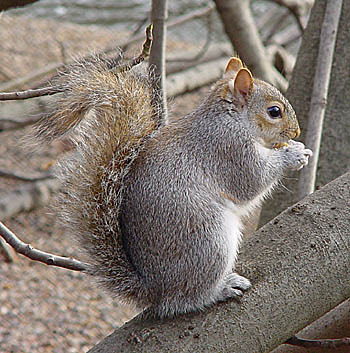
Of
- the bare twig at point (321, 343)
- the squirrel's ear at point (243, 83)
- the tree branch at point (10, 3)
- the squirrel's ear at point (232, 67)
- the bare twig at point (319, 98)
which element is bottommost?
the bare twig at point (321, 343)

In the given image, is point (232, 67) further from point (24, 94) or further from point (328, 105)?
point (24, 94)

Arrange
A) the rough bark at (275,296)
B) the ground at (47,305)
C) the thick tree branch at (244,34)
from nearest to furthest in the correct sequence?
the rough bark at (275,296)
the ground at (47,305)
the thick tree branch at (244,34)

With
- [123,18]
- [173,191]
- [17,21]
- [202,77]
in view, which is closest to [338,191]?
[173,191]

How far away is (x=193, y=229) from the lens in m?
1.08

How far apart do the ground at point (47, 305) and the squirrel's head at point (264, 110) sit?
0.93 m

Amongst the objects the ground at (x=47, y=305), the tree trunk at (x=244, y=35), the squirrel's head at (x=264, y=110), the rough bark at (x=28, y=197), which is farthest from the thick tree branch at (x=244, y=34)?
the squirrel's head at (x=264, y=110)

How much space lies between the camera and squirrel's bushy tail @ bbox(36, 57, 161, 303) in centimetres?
110

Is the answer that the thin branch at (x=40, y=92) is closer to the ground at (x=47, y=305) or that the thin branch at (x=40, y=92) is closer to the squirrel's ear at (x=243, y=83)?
the squirrel's ear at (x=243, y=83)

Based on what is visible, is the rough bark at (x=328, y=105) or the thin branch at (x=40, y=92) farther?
the rough bark at (x=328, y=105)

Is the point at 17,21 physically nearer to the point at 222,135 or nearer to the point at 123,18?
the point at 123,18

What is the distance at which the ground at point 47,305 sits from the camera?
7.47ft

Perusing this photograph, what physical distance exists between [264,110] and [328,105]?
48 cm

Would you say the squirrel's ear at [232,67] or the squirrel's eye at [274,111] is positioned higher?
the squirrel's ear at [232,67]

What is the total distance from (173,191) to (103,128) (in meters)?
0.18
